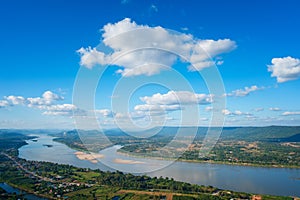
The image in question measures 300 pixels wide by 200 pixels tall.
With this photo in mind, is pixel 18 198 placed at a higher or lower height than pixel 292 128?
lower

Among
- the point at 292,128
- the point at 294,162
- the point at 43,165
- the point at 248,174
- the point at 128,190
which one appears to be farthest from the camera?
the point at 292,128

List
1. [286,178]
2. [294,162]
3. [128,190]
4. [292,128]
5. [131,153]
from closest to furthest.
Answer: [128,190]
[286,178]
[294,162]
[131,153]
[292,128]

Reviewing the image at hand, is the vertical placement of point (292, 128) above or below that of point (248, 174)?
above

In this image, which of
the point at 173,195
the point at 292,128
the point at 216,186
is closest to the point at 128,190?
the point at 173,195

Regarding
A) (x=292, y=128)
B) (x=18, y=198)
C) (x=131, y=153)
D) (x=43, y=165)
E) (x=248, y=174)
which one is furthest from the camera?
(x=292, y=128)

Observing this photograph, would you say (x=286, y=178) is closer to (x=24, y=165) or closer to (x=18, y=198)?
(x=18, y=198)

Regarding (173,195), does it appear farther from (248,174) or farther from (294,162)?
(294,162)

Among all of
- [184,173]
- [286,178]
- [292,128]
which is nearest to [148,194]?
[184,173]

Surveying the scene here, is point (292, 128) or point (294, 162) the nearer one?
point (294, 162)

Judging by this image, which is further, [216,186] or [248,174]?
[248,174]
